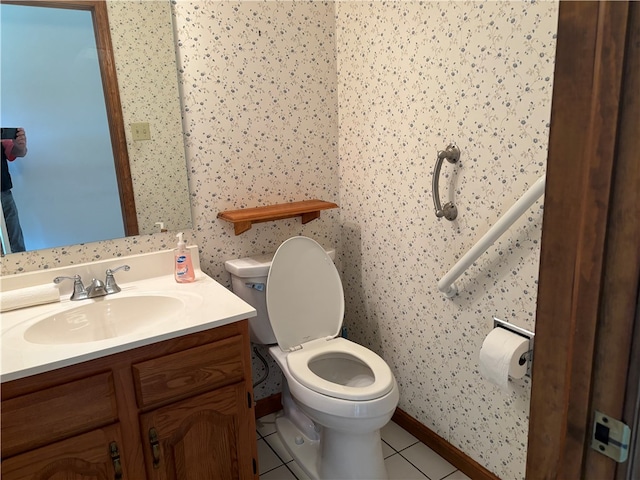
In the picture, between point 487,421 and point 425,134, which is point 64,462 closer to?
point 487,421

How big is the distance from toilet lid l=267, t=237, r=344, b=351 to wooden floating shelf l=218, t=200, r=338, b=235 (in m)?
0.13

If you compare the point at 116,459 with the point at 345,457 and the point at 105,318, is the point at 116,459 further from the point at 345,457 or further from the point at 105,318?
the point at 345,457

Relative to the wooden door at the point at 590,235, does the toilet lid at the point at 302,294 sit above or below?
below

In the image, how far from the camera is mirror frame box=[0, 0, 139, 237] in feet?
4.91

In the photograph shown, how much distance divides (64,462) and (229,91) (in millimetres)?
1375

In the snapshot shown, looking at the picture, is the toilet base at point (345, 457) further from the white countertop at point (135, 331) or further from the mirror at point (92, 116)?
the mirror at point (92, 116)

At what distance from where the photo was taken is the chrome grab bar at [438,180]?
1542mm

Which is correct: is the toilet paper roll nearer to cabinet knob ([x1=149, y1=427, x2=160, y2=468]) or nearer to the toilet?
the toilet

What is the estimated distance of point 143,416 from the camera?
1.29 meters

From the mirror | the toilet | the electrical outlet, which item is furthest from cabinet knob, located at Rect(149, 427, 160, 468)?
the electrical outlet

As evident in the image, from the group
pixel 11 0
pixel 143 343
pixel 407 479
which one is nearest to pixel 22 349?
pixel 143 343

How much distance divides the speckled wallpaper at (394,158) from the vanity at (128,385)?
0.26 metres

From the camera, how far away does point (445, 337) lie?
1.73m

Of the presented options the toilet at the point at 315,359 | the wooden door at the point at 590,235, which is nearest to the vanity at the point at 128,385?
the toilet at the point at 315,359
